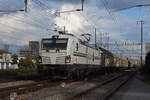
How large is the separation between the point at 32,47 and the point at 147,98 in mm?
78836

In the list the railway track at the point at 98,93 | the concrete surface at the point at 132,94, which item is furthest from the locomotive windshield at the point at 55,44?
the concrete surface at the point at 132,94

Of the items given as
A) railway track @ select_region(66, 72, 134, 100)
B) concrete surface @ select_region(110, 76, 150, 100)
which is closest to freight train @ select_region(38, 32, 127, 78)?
railway track @ select_region(66, 72, 134, 100)

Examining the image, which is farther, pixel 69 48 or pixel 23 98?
pixel 69 48

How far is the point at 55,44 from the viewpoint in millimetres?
16172

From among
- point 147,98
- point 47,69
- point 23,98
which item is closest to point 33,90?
point 23,98

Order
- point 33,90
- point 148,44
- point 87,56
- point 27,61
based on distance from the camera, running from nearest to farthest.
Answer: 1. point 33,90
2. point 87,56
3. point 148,44
4. point 27,61

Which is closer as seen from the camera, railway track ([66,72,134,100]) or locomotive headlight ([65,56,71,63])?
railway track ([66,72,134,100])

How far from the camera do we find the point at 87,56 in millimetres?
20328

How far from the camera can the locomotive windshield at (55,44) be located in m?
16.0

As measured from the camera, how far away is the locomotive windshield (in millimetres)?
15953

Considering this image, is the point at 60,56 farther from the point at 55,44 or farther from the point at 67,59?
the point at 55,44

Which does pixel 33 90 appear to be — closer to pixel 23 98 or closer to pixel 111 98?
pixel 23 98

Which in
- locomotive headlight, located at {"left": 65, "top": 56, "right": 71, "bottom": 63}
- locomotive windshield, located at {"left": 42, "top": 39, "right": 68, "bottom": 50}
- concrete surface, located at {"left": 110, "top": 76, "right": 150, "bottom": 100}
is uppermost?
locomotive windshield, located at {"left": 42, "top": 39, "right": 68, "bottom": 50}

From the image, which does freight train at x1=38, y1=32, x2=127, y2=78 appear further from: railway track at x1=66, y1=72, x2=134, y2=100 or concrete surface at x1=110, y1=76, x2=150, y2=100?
concrete surface at x1=110, y1=76, x2=150, y2=100
